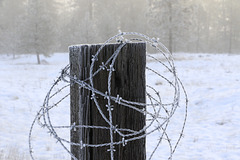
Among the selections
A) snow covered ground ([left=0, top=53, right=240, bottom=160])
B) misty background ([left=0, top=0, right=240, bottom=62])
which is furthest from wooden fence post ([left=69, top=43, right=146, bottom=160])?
misty background ([left=0, top=0, right=240, bottom=62])

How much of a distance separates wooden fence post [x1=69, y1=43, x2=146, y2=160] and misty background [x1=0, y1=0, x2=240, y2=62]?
25.9 meters

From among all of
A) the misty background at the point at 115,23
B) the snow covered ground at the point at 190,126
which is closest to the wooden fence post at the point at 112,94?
the snow covered ground at the point at 190,126

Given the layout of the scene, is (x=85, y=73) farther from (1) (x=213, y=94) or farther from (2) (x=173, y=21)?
(2) (x=173, y=21)

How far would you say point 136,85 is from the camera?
5.34 ft

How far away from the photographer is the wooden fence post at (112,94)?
155 centimetres

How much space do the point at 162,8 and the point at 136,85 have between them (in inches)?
1048

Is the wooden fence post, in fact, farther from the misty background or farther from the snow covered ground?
the misty background

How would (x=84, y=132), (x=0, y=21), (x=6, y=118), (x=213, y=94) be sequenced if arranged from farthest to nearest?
1. (x=0, y=21)
2. (x=213, y=94)
3. (x=6, y=118)
4. (x=84, y=132)

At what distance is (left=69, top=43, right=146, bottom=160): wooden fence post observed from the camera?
1.55 metres

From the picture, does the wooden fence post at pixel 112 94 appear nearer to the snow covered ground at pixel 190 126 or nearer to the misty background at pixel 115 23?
the snow covered ground at pixel 190 126

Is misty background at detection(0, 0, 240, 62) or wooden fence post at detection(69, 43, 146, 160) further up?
misty background at detection(0, 0, 240, 62)

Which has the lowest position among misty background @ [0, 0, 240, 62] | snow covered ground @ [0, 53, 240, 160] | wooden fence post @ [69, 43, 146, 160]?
snow covered ground @ [0, 53, 240, 160]

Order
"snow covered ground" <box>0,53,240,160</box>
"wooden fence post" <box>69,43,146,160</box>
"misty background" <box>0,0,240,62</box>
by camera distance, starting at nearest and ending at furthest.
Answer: "wooden fence post" <box>69,43,146,160</box>, "snow covered ground" <box>0,53,240,160</box>, "misty background" <box>0,0,240,62</box>

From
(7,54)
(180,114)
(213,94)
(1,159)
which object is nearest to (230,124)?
(180,114)
